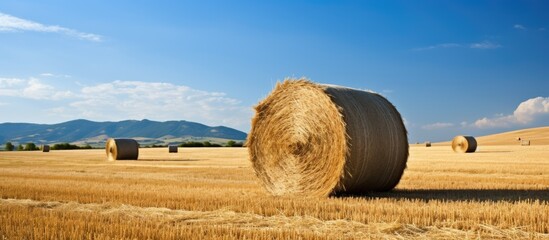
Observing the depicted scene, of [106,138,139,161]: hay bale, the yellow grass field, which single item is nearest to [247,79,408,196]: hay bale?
the yellow grass field

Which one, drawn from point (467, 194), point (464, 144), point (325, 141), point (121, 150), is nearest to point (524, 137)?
point (464, 144)

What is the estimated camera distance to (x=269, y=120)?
12.4m

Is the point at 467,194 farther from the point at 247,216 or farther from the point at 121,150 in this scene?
the point at 121,150

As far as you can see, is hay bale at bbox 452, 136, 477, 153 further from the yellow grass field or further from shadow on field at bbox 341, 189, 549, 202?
the yellow grass field

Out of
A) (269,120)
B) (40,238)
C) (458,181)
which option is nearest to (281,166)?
(269,120)

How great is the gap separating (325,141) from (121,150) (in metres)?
21.1

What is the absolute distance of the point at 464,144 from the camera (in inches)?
1394

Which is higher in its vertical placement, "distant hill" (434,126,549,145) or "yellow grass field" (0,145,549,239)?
"distant hill" (434,126,549,145)

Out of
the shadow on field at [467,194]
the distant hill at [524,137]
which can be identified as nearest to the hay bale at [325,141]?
the shadow on field at [467,194]

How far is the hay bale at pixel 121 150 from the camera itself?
99.8 ft

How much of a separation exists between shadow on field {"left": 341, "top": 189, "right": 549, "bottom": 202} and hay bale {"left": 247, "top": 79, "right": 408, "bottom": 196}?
1.27 feet

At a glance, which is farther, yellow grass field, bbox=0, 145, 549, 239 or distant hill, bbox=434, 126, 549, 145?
distant hill, bbox=434, 126, 549, 145

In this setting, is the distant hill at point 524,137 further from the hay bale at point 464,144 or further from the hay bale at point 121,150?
the hay bale at point 121,150

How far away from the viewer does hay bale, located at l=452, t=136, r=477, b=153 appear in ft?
115
